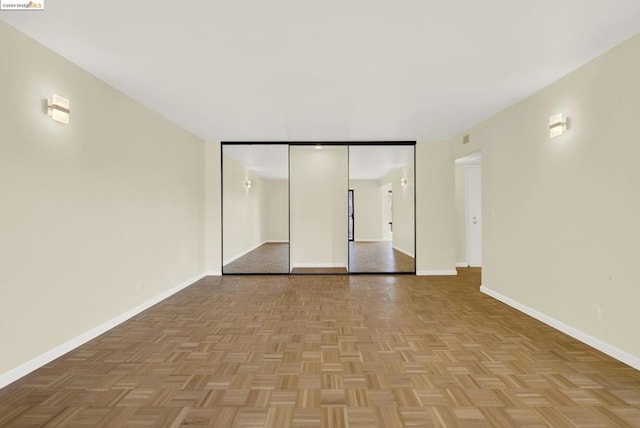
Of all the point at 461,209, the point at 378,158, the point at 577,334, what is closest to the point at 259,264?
the point at 378,158

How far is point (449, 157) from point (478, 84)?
2646mm

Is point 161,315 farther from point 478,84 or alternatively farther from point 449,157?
point 449,157

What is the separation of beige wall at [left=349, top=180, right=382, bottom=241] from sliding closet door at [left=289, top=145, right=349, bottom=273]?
5.23 meters

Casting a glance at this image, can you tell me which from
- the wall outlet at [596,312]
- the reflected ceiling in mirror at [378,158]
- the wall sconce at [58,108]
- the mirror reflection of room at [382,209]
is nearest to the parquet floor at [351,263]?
the mirror reflection of room at [382,209]

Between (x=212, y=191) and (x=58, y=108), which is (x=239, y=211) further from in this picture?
(x=58, y=108)

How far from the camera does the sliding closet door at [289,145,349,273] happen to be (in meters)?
6.58

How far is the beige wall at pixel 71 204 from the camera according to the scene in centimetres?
222

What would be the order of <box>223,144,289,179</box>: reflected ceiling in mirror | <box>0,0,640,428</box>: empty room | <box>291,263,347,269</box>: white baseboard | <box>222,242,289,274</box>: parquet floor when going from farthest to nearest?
<box>291,263,347,269</box>: white baseboard
<box>222,242,289,274</box>: parquet floor
<box>223,144,289,179</box>: reflected ceiling in mirror
<box>0,0,640,428</box>: empty room

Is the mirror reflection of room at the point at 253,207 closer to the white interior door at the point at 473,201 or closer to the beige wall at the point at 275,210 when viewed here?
the beige wall at the point at 275,210

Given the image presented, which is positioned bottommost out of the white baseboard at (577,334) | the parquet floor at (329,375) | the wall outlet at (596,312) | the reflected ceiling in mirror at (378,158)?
the parquet floor at (329,375)

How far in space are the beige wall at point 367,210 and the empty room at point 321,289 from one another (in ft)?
23.3

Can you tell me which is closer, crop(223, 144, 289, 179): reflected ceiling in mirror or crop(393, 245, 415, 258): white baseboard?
crop(223, 144, 289, 179): reflected ceiling in mirror

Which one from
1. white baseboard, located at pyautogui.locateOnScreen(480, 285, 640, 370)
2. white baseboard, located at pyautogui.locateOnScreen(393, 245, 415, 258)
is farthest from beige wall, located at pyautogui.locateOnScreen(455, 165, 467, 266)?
white baseboard, located at pyautogui.locateOnScreen(480, 285, 640, 370)

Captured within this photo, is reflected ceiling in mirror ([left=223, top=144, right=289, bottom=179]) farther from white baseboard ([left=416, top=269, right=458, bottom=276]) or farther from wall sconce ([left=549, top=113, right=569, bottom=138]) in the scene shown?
wall sconce ([left=549, top=113, right=569, bottom=138])
